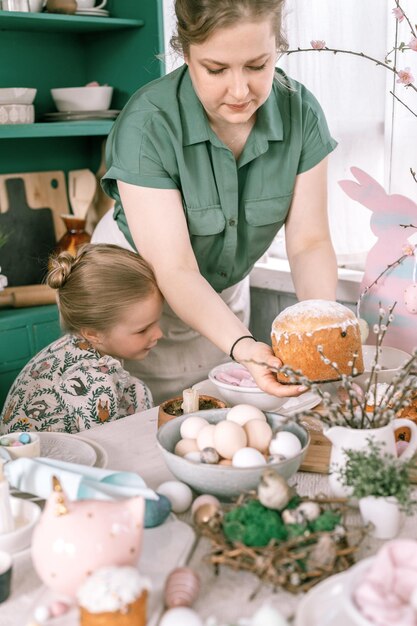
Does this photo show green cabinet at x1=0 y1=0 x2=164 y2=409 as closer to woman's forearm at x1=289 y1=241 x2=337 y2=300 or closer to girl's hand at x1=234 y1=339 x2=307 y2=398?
woman's forearm at x1=289 y1=241 x2=337 y2=300

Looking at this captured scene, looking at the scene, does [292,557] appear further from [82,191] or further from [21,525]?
[82,191]

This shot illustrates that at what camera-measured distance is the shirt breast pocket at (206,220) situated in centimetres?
177

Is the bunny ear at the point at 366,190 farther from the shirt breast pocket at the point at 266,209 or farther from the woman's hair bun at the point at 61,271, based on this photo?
the woman's hair bun at the point at 61,271

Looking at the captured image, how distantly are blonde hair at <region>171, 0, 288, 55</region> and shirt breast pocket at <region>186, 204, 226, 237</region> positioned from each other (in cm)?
39

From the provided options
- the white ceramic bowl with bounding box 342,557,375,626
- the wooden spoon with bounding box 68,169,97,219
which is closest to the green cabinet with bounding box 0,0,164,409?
the wooden spoon with bounding box 68,169,97,219

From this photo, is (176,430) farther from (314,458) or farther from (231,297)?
(231,297)

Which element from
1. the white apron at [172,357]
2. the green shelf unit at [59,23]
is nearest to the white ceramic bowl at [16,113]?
the green shelf unit at [59,23]

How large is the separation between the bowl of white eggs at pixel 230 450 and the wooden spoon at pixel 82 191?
2.03 metres

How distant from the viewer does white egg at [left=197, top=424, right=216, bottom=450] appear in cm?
111

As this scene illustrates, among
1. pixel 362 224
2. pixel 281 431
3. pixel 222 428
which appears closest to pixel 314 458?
pixel 281 431

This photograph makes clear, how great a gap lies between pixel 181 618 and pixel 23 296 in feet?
7.33

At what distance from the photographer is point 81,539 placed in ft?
2.79

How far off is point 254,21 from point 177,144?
36 cm

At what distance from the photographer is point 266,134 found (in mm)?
1783
